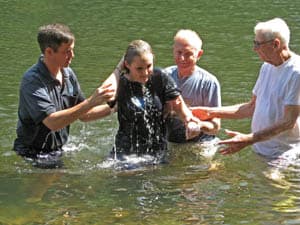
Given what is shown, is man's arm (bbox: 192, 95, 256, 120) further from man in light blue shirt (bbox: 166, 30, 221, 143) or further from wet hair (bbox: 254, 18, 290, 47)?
wet hair (bbox: 254, 18, 290, 47)

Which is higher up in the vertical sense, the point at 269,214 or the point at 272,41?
the point at 272,41

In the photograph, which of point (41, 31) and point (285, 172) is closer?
point (41, 31)

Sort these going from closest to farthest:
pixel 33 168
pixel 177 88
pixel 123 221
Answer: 1. pixel 123 221
2. pixel 177 88
3. pixel 33 168

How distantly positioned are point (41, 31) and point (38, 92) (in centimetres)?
72

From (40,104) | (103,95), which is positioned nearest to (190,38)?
(103,95)

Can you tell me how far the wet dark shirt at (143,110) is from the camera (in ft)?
28.0

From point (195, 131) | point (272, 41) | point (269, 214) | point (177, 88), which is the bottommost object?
point (269, 214)

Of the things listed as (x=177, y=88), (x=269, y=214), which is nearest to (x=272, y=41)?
(x=177, y=88)

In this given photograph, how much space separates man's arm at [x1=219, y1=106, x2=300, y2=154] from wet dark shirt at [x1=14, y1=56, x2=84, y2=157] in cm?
203

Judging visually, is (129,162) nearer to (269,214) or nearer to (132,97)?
(132,97)

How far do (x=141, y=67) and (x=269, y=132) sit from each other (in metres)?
1.68

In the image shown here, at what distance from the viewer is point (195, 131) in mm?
8695

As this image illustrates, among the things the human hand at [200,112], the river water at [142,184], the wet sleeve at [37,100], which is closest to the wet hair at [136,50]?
the wet sleeve at [37,100]

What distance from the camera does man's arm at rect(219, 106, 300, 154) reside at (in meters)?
8.12
